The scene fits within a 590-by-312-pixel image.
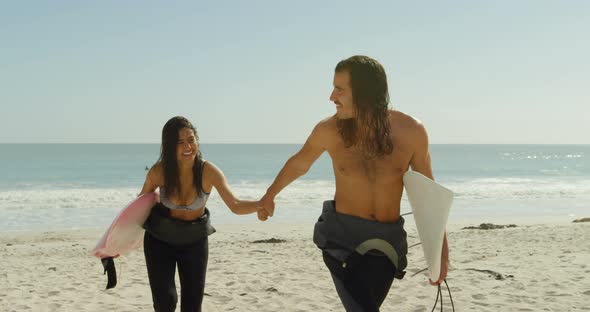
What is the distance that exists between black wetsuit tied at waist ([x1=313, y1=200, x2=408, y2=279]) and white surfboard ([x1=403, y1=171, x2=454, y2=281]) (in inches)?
5.6

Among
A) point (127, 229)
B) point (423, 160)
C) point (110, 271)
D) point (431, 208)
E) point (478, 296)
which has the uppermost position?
point (423, 160)

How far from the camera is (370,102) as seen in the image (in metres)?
2.99

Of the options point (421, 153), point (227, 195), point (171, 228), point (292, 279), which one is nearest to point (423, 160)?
point (421, 153)

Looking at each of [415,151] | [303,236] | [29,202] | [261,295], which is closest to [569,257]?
[261,295]

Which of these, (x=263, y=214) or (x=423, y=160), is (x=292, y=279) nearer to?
(x=263, y=214)

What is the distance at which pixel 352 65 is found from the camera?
117 inches

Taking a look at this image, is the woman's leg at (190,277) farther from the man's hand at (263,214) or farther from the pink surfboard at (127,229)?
the man's hand at (263,214)

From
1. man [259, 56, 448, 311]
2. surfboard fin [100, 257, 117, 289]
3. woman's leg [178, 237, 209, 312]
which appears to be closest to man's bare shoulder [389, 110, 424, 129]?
man [259, 56, 448, 311]

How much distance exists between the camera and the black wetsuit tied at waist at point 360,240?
2.91 m

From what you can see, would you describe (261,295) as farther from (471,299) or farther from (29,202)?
(29,202)

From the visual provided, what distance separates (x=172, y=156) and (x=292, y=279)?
160 inches

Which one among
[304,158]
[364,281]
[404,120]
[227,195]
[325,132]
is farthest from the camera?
[227,195]

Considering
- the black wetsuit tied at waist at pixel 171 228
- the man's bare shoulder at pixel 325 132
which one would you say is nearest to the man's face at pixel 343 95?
the man's bare shoulder at pixel 325 132

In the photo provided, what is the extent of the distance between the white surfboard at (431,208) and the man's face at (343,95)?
0.44 metres
